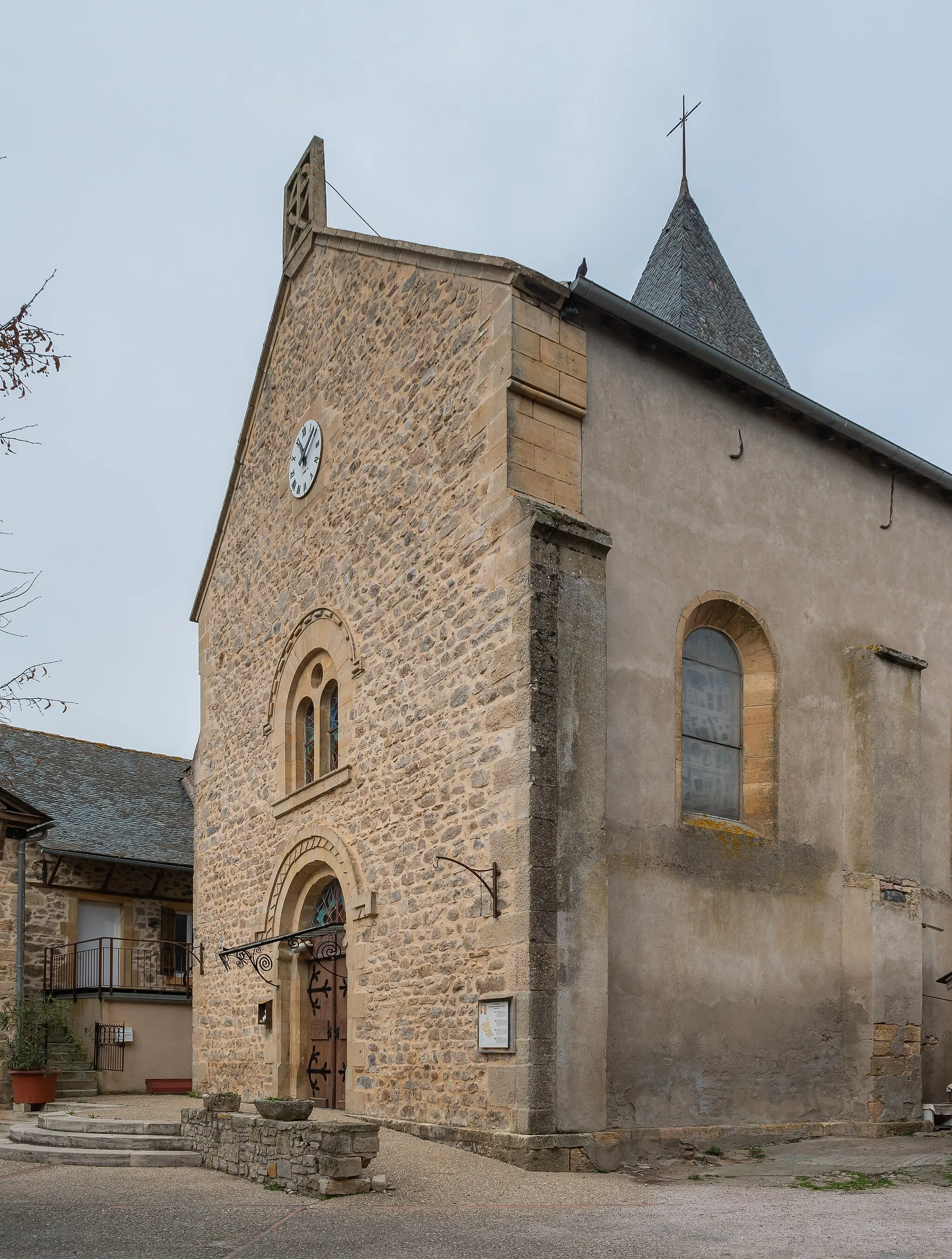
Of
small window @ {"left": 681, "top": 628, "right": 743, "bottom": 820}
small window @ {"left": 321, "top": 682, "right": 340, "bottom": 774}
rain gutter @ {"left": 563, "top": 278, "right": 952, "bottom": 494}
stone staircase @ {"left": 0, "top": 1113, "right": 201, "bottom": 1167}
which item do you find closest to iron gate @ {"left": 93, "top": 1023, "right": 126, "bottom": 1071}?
stone staircase @ {"left": 0, "top": 1113, "right": 201, "bottom": 1167}

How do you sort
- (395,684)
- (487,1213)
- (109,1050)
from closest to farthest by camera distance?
(487,1213) < (395,684) < (109,1050)

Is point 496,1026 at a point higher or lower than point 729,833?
lower

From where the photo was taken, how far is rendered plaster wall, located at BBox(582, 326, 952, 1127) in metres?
10.3

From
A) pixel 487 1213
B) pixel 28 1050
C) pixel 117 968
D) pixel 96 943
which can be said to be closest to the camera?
pixel 487 1213

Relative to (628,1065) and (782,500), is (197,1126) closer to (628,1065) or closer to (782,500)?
(628,1065)

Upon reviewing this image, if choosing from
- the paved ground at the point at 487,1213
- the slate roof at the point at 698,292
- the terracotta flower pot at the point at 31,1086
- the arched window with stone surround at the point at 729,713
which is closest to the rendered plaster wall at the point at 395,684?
the paved ground at the point at 487,1213

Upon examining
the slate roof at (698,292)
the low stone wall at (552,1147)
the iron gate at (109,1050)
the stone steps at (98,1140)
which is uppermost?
the slate roof at (698,292)

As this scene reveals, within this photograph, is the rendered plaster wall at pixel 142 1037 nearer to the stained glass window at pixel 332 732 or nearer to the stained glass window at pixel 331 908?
the stained glass window at pixel 331 908

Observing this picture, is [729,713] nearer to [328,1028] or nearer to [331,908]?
[331,908]

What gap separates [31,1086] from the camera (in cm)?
1452

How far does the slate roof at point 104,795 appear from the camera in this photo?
1877 cm

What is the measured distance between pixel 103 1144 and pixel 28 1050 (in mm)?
5000

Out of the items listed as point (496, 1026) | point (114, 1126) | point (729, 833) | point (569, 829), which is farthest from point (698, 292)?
point (114, 1126)

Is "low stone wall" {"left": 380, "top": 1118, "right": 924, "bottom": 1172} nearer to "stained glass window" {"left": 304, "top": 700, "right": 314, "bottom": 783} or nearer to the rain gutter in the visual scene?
"stained glass window" {"left": 304, "top": 700, "right": 314, "bottom": 783}
